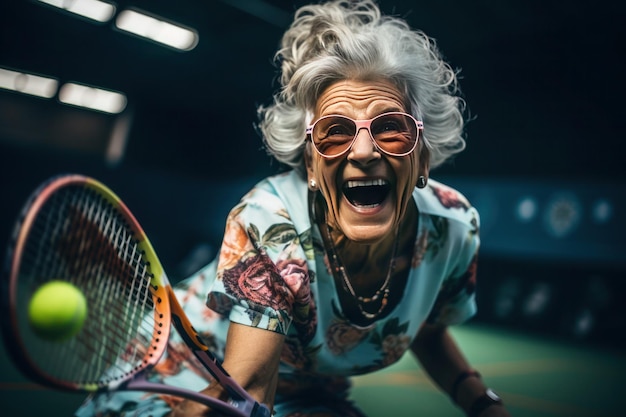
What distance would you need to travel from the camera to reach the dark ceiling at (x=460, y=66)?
2281 millimetres

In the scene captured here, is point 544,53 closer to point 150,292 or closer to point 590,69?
point 590,69

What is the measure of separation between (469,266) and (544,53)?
1893mm

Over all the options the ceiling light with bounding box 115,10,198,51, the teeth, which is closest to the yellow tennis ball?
the teeth

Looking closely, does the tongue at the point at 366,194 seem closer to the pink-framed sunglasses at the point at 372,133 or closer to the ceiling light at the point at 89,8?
the pink-framed sunglasses at the point at 372,133

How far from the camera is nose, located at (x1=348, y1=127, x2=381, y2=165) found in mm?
891

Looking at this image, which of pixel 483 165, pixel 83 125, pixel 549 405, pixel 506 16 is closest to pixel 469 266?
pixel 549 405

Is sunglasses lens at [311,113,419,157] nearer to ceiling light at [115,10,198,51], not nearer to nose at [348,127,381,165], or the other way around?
nose at [348,127,381,165]

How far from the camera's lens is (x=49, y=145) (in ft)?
16.1

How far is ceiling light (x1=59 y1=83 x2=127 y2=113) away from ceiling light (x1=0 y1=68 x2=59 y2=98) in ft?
0.31

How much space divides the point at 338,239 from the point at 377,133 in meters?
0.21

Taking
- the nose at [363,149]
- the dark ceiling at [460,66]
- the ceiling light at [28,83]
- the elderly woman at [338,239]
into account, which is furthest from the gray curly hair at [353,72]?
the ceiling light at [28,83]

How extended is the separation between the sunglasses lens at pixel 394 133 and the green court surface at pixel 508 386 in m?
1.05

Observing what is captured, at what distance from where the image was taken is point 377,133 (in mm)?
917

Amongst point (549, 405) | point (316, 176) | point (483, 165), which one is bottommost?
point (549, 405)
